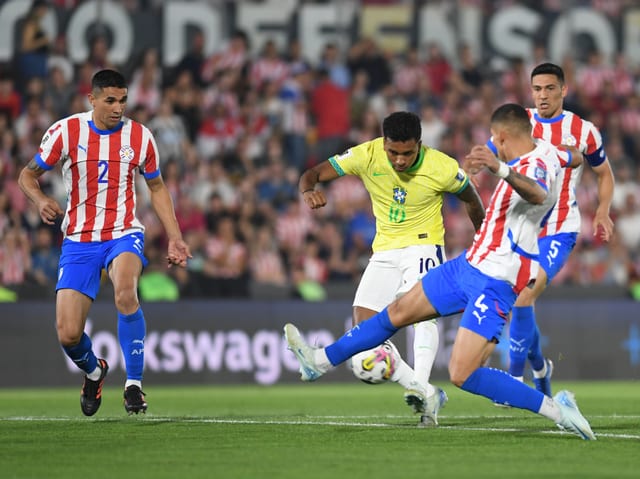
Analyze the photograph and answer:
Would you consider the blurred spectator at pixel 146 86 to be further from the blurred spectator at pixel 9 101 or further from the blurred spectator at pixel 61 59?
the blurred spectator at pixel 9 101

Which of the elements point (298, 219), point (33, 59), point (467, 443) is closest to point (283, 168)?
point (298, 219)

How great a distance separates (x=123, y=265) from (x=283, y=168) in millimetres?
9110

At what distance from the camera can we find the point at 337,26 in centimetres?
2066

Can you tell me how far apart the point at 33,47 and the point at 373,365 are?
36.5ft

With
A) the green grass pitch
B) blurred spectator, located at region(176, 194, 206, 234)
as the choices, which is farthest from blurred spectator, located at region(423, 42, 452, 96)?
the green grass pitch

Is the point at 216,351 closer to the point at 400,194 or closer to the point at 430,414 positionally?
the point at 400,194

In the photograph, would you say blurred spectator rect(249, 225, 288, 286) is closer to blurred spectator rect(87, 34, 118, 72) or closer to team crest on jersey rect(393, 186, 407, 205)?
blurred spectator rect(87, 34, 118, 72)

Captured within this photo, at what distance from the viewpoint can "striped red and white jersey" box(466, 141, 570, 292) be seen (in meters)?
8.06

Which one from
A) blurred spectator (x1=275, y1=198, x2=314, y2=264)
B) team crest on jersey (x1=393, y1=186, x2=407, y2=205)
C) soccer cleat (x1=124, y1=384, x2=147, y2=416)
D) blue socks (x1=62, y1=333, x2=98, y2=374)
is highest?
team crest on jersey (x1=393, y1=186, x2=407, y2=205)

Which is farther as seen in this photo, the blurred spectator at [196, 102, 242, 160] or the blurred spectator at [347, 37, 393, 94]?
the blurred spectator at [347, 37, 393, 94]

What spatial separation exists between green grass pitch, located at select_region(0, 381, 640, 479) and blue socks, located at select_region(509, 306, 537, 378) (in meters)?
0.41

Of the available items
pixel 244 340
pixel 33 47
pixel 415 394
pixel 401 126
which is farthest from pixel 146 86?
pixel 415 394

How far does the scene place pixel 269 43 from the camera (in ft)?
64.1

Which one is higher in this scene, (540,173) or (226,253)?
(540,173)
